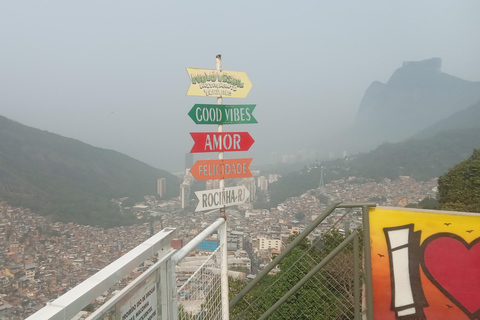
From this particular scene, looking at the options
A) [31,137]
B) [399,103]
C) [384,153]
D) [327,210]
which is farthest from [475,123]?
[327,210]

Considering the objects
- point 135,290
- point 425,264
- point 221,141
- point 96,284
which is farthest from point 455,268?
point 96,284

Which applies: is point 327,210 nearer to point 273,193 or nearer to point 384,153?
point 273,193

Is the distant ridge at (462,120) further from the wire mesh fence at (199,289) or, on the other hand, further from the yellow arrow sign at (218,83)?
the wire mesh fence at (199,289)

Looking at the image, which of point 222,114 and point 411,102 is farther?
point 411,102

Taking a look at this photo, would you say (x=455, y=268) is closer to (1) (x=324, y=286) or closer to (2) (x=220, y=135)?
(1) (x=324, y=286)

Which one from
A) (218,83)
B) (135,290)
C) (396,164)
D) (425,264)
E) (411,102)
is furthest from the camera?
(411,102)

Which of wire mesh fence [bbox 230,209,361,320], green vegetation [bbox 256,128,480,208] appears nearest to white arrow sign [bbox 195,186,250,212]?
wire mesh fence [bbox 230,209,361,320]
